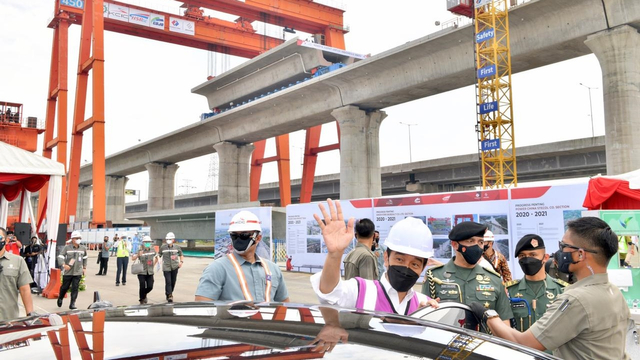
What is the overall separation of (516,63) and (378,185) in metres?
11.1

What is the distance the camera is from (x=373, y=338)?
1707 mm

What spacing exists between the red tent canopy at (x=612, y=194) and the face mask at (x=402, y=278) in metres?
9.00

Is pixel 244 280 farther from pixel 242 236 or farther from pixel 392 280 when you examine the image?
pixel 392 280

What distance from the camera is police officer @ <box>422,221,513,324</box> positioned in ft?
12.6

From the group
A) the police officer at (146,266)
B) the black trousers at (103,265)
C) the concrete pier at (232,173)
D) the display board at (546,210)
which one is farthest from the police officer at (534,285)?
the concrete pier at (232,173)

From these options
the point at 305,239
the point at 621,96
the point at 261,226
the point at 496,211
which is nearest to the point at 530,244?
the point at 496,211

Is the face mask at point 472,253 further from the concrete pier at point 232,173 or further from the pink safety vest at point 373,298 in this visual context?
the concrete pier at point 232,173

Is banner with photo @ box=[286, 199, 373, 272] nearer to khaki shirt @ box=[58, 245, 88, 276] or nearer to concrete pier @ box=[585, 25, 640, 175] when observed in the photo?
khaki shirt @ box=[58, 245, 88, 276]

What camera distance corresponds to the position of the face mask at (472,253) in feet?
13.2

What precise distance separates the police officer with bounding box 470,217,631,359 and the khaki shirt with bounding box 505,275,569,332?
1.38 meters

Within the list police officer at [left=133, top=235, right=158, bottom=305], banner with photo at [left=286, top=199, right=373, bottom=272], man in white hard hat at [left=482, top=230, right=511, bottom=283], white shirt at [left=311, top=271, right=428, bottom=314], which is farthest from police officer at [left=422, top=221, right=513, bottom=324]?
banner with photo at [left=286, top=199, right=373, bottom=272]

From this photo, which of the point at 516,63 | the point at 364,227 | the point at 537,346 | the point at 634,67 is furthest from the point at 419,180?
the point at 537,346

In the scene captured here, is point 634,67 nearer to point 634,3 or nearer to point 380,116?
point 634,3

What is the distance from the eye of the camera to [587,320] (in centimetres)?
259
